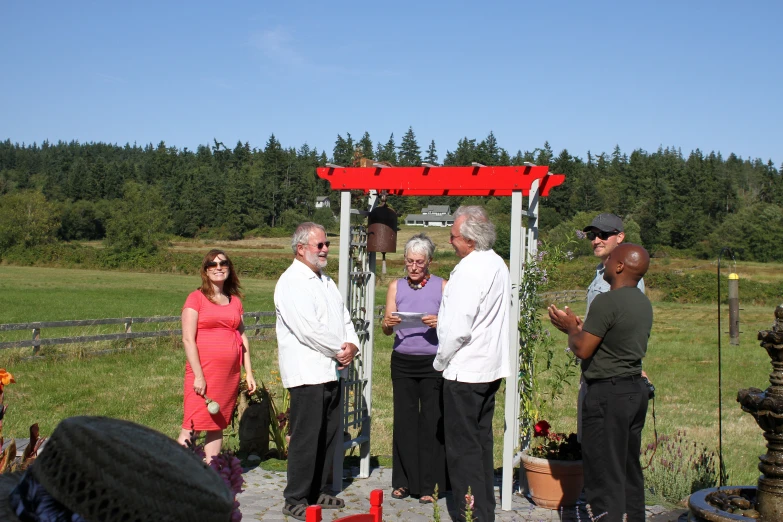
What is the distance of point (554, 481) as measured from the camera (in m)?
5.58

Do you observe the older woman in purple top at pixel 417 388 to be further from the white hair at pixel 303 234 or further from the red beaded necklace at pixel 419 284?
the white hair at pixel 303 234

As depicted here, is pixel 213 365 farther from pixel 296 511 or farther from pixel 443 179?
pixel 443 179

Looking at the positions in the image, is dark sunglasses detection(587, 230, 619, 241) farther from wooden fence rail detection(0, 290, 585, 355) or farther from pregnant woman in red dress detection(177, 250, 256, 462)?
wooden fence rail detection(0, 290, 585, 355)

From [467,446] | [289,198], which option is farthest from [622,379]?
[289,198]

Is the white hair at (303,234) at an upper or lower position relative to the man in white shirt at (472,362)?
upper

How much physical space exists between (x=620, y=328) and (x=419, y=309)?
1737 millimetres

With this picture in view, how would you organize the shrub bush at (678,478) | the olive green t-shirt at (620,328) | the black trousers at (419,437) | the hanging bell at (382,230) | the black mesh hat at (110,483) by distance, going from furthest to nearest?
the hanging bell at (382,230), the shrub bush at (678,478), the black trousers at (419,437), the olive green t-shirt at (620,328), the black mesh hat at (110,483)

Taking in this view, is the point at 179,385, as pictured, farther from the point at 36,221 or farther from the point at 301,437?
the point at 36,221

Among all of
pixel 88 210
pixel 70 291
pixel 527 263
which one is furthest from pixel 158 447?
pixel 88 210

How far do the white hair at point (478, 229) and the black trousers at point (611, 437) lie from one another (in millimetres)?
1142

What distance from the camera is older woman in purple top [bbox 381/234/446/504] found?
5.71m

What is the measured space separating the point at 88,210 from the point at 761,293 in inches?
2852

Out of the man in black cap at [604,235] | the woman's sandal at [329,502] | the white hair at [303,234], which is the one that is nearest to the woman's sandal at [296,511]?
the woman's sandal at [329,502]

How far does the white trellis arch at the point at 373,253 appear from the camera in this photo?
5715 mm
